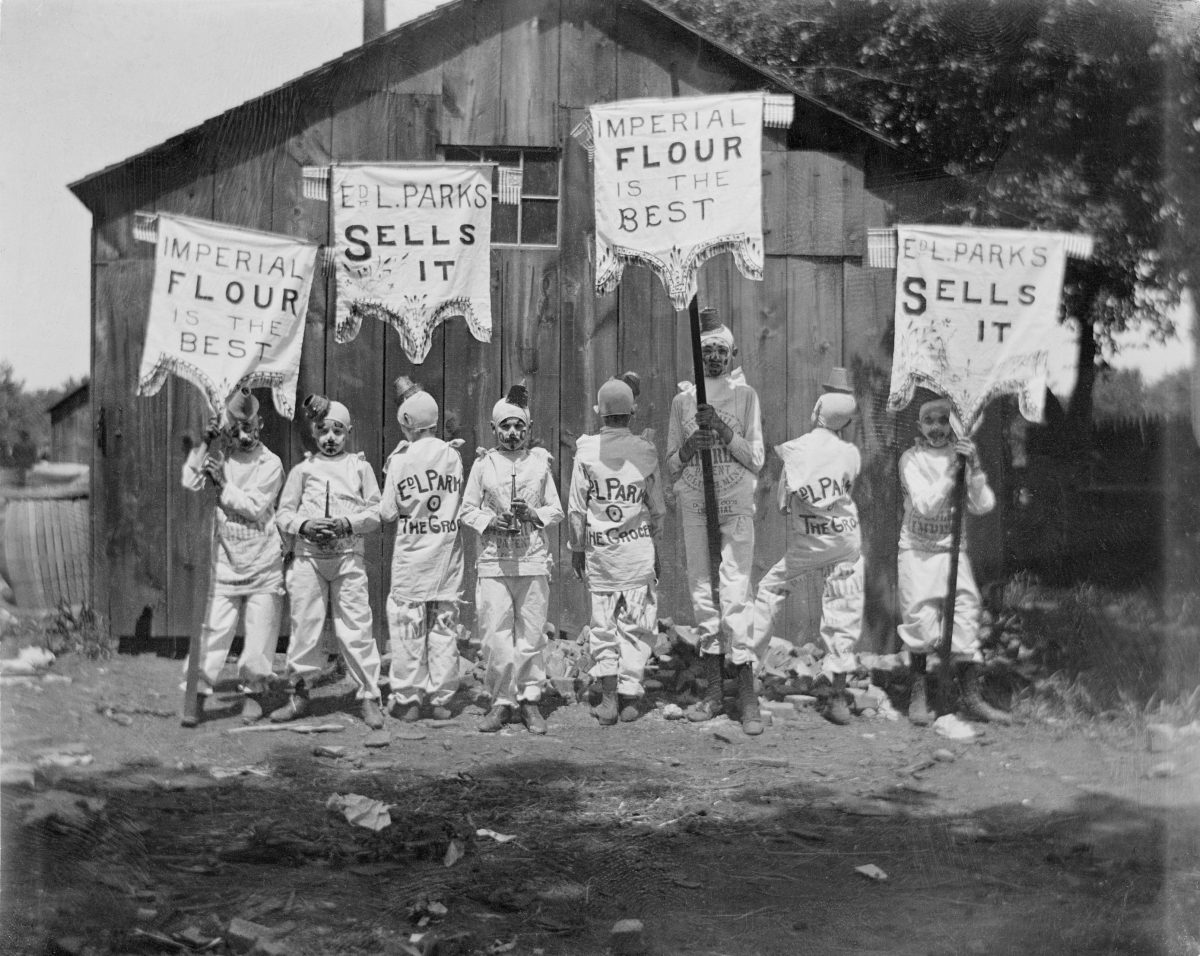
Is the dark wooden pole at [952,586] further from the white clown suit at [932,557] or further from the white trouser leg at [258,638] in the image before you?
the white trouser leg at [258,638]

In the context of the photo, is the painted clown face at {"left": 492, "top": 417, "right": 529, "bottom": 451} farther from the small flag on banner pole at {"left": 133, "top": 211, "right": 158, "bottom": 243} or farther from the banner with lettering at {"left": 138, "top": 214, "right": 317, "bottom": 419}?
the small flag on banner pole at {"left": 133, "top": 211, "right": 158, "bottom": 243}

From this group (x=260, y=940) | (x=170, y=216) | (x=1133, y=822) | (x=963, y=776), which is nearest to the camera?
(x=260, y=940)

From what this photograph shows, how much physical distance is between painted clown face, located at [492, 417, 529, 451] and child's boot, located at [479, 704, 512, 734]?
160cm

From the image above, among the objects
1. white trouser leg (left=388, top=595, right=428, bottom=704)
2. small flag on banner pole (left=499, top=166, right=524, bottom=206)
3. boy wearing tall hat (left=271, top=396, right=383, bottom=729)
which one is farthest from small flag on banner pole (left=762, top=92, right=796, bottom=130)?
white trouser leg (left=388, top=595, right=428, bottom=704)

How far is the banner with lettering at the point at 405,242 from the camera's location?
7410 mm

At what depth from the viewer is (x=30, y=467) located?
6.69 metres

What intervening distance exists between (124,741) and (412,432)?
2491 millimetres

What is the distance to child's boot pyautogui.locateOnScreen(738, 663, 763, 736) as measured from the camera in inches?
283

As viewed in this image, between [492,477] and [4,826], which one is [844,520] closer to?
[492,477]

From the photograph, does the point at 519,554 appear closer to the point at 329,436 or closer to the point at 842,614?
the point at 329,436

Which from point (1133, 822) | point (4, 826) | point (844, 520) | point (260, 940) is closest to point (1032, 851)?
point (1133, 822)

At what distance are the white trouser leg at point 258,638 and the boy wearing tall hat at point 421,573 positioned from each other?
2.45 feet

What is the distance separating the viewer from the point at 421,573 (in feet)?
24.3

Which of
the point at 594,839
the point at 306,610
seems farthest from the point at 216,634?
the point at 594,839
